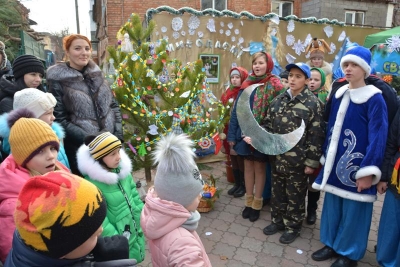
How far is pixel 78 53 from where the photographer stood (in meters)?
2.88

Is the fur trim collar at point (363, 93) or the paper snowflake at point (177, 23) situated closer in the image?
the fur trim collar at point (363, 93)

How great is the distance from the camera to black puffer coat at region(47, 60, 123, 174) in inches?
111

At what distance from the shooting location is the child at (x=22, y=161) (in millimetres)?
1576

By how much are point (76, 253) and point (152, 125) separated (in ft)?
8.18

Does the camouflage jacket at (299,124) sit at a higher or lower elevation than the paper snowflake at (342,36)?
lower

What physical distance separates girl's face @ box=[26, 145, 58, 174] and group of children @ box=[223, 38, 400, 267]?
7.17ft

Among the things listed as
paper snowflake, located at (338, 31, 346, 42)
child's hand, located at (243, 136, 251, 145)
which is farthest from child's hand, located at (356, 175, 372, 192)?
paper snowflake, located at (338, 31, 346, 42)

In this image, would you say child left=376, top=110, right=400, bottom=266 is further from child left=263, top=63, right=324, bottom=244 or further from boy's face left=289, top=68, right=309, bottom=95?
boy's face left=289, top=68, right=309, bottom=95

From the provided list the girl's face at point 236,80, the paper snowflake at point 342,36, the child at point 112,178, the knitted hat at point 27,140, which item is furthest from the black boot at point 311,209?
the paper snowflake at point 342,36

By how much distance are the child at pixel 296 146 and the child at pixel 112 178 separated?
163cm

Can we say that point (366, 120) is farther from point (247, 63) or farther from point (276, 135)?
point (247, 63)

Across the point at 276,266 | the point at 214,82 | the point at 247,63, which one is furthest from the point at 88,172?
the point at 247,63

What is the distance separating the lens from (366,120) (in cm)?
262

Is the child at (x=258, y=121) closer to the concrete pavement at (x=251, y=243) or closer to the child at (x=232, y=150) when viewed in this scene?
the concrete pavement at (x=251, y=243)
